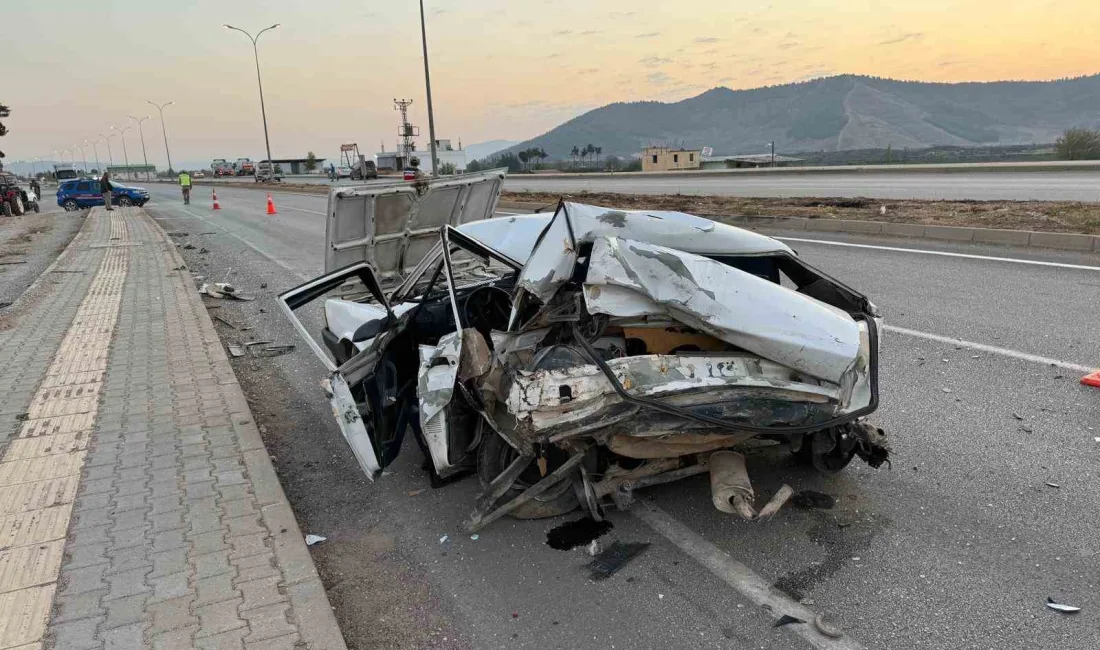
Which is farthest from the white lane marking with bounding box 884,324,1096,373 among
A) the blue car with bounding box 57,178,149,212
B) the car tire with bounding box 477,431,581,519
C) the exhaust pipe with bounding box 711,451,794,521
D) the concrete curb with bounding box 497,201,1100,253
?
the blue car with bounding box 57,178,149,212

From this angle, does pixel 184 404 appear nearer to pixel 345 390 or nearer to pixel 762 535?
pixel 345 390

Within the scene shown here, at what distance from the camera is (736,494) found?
2.92 metres

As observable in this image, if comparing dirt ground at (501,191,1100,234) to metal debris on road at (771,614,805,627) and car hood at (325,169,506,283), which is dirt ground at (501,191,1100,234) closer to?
car hood at (325,169,506,283)

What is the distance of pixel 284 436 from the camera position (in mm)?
4602

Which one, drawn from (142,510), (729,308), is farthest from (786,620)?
(142,510)

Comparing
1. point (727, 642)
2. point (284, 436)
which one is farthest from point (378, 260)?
point (727, 642)

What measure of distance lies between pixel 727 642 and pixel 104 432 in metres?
4.12

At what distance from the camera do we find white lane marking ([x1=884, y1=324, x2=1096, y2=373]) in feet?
15.9

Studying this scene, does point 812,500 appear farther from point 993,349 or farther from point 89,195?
point 89,195

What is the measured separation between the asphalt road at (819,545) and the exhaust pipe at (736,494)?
214mm

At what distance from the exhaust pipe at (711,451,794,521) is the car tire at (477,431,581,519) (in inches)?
27.8

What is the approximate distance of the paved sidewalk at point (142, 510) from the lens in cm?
261

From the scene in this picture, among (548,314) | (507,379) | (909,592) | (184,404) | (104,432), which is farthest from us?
(184,404)

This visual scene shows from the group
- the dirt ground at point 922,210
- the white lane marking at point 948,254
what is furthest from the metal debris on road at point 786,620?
the dirt ground at point 922,210
